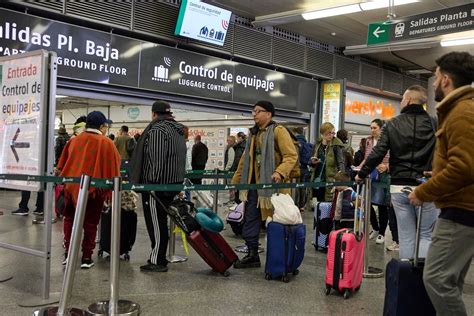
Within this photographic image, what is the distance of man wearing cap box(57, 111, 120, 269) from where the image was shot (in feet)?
14.1

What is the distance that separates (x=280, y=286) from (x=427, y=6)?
7.54m

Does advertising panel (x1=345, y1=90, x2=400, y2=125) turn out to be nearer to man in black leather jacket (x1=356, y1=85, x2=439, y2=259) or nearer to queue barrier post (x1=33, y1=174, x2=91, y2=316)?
man in black leather jacket (x1=356, y1=85, x2=439, y2=259)

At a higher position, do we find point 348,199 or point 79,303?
point 348,199

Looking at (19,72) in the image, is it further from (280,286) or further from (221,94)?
(221,94)

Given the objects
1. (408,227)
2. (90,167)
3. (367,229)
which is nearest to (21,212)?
(90,167)

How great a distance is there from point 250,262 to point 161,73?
5.15 m

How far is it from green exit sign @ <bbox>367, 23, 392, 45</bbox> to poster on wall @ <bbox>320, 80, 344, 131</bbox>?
4.01 meters

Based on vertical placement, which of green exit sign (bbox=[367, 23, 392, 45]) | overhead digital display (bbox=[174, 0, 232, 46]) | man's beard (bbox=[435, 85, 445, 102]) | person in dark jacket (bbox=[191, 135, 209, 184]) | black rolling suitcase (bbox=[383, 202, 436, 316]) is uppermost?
overhead digital display (bbox=[174, 0, 232, 46])

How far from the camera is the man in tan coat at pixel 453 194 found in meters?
2.13

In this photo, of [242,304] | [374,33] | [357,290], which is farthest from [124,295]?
[374,33]

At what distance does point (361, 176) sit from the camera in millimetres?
3945

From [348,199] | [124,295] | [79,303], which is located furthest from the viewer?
[348,199]

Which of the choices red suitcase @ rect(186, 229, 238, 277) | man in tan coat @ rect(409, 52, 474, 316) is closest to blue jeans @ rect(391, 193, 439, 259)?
man in tan coat @ rect(409, 52, 474, 316)

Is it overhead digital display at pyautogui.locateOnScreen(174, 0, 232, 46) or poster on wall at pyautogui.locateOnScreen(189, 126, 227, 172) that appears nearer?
overhead digital display at pyautogui.locateOnScreen(174, 0, 232, 46)
